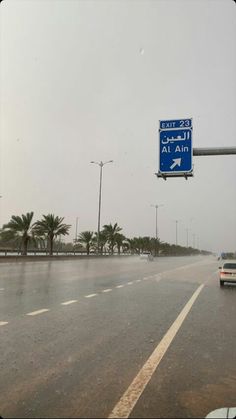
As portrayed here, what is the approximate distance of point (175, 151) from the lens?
15.1 metres

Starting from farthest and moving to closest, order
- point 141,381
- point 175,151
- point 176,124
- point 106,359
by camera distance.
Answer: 1. point 176,124
2. point 175,151
3. point 106,359
4. point 141,381

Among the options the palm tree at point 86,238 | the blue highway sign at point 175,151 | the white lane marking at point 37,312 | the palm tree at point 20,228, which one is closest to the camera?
the white lane marking at point 37,312

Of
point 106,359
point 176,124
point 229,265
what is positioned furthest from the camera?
point 229,265

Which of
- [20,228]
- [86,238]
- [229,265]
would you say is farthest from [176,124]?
[86,238]

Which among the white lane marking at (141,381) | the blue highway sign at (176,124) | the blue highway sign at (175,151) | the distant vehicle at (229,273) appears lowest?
the white lane marking at (141,381)

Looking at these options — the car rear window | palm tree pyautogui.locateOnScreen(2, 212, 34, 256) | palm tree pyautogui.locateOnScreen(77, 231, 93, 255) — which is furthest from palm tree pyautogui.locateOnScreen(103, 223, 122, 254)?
the car rear window

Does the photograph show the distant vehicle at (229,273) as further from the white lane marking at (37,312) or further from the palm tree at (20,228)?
the palm tree at (20,228)

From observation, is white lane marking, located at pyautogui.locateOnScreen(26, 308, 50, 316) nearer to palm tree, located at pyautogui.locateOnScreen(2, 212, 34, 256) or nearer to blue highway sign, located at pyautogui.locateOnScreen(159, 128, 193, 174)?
blue highway sign, located at pyautogui.locateOnScreen(159, 128, 193, 174)

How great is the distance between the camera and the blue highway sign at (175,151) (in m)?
14.8

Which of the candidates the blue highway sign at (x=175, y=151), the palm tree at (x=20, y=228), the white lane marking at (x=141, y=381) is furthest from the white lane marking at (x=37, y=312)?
the palm tree at (x=20, y=228)

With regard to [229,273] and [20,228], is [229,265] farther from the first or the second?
[20,228]

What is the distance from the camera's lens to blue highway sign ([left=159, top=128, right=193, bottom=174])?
582 inches

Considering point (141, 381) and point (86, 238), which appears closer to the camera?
point (141, 381)

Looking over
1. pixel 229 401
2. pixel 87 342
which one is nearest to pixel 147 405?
pixel 229 401
